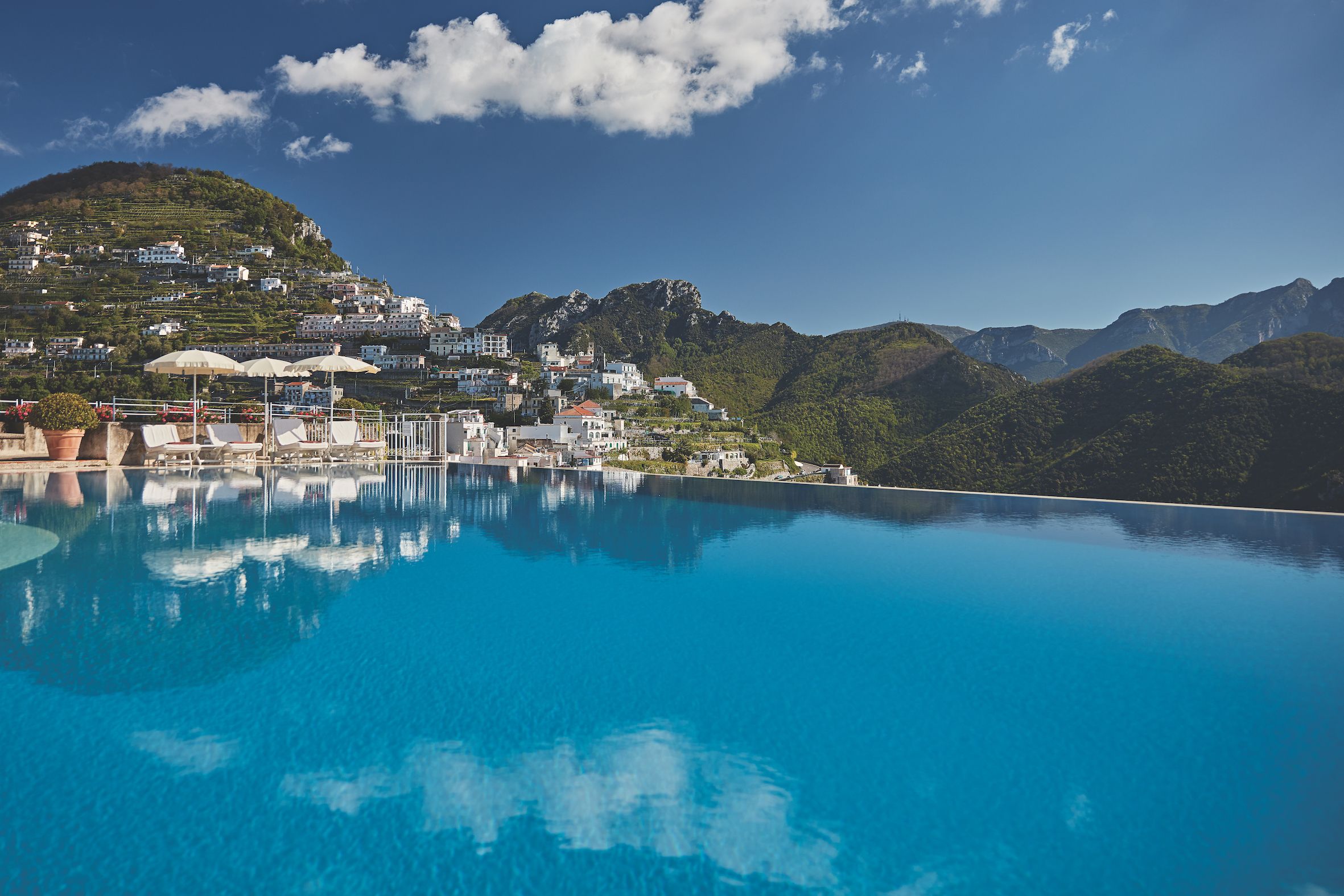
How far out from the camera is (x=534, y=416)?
59719 millimetres

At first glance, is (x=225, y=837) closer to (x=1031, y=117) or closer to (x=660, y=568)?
(x=660, y=568)

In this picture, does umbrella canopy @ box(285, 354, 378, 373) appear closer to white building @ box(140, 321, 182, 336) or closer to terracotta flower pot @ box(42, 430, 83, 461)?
terracotta flower pot @ box(42, 430, 83, 461)

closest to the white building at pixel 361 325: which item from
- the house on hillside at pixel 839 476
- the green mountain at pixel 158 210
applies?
the green mountain at pixel 158 210

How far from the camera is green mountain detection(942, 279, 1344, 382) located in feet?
218

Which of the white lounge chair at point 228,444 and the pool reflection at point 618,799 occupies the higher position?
the white lounge chair at point 228,444

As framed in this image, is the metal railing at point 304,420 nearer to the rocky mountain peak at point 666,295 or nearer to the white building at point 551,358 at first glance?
the white building at point 551,358

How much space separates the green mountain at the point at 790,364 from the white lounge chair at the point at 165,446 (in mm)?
42266

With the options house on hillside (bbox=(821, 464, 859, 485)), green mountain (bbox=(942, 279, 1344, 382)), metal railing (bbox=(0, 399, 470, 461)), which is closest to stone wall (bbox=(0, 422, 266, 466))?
metal railing (bbox=(0, 399, 470, 461))

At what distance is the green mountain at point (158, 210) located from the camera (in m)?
75.6

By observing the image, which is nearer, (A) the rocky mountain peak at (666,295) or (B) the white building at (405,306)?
(B) the white building at (405,306)

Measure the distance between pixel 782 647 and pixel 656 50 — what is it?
73.8 ft

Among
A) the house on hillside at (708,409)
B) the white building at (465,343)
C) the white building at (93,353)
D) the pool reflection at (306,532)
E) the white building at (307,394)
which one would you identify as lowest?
the pool reflection at (306,532)

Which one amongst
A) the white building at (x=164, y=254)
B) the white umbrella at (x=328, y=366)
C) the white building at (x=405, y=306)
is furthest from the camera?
the white building at (x=405, y=306)

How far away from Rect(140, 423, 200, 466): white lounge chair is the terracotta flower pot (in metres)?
1.01
